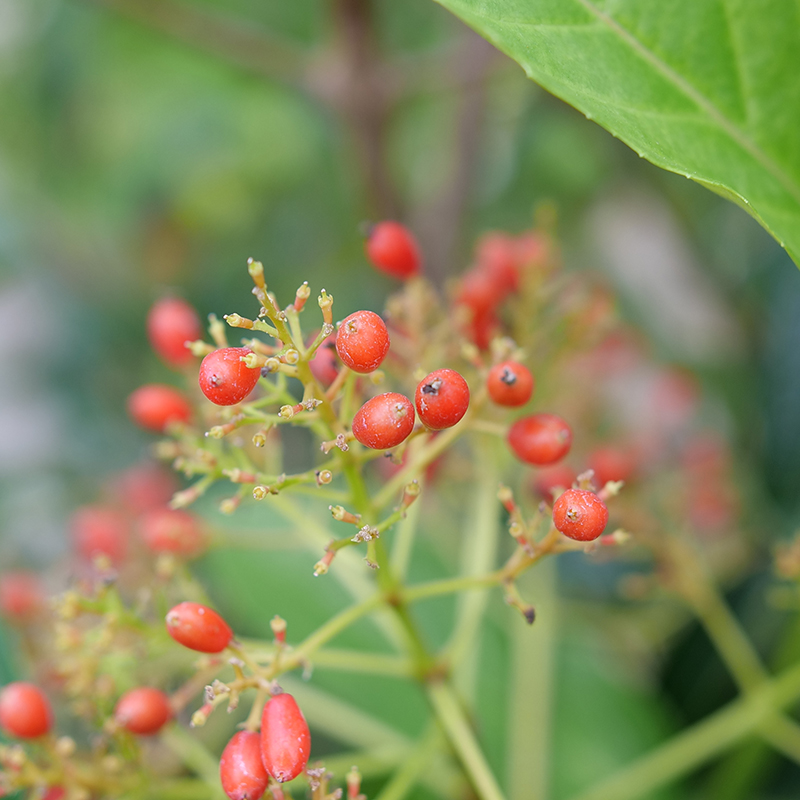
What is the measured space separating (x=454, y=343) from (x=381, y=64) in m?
1.13

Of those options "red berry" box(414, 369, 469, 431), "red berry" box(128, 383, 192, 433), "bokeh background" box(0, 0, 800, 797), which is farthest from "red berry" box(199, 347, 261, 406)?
"bokeh background" box(0, 0, 800, 797)

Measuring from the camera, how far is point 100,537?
1.24 meters

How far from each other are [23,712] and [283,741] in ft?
1.17

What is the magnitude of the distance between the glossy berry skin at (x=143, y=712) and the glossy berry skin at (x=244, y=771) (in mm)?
163

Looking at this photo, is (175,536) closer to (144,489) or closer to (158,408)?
(158,408)

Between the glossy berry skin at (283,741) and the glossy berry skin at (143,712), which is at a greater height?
the glossy berry skin at (283,741)

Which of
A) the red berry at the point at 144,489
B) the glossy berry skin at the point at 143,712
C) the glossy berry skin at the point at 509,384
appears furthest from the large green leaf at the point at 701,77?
the red berry at the point at 144,489

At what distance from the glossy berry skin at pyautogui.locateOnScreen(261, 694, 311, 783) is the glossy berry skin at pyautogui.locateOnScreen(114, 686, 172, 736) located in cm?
20

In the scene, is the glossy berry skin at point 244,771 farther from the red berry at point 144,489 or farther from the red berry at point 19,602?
the red berry at point 144,489

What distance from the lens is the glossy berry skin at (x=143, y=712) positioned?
0.75 meters

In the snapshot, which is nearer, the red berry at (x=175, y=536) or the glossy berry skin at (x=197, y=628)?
the glossy berry skin at (x=197, y=628)

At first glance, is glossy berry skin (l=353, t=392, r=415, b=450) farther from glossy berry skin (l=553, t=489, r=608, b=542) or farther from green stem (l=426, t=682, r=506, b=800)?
green stem (l=426, t=682, r=506, b=800)

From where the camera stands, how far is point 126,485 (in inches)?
68.0

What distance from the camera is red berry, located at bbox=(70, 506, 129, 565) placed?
4.07 ft
